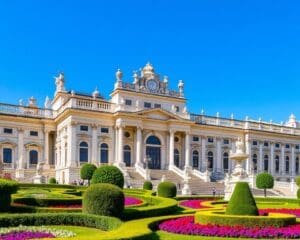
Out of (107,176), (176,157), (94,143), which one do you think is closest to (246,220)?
(107,176)

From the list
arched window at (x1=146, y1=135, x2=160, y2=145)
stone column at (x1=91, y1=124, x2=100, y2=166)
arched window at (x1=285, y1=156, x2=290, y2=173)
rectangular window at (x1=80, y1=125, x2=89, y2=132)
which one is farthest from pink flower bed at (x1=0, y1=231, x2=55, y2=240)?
arched window at (x1=285, y1=156, x2=290, y2=173)

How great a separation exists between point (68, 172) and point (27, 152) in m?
7.04

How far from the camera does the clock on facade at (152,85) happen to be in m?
54.2

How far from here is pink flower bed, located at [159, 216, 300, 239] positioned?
12.7 metres

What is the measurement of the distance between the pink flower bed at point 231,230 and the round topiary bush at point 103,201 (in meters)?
2.07

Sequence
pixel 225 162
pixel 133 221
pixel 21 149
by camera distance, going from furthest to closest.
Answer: pixel 225 162 → pixel 21 149 → pixel 133 221

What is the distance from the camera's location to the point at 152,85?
179 feet

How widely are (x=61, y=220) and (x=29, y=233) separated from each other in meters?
2.61

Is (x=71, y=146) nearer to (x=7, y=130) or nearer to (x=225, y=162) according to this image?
(x=7, y=130)

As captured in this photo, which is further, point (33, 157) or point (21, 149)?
point (33, 157)

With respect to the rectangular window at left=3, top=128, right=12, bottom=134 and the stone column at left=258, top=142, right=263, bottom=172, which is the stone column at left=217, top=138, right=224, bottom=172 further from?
the rectangular window at left=3, top=128, right=12, bottom=134

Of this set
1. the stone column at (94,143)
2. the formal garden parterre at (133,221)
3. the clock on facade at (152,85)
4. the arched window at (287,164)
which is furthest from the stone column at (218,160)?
the formal garden parterre at (133,221)

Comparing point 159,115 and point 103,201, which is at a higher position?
point 159,115

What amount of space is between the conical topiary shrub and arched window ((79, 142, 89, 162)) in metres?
35.3
